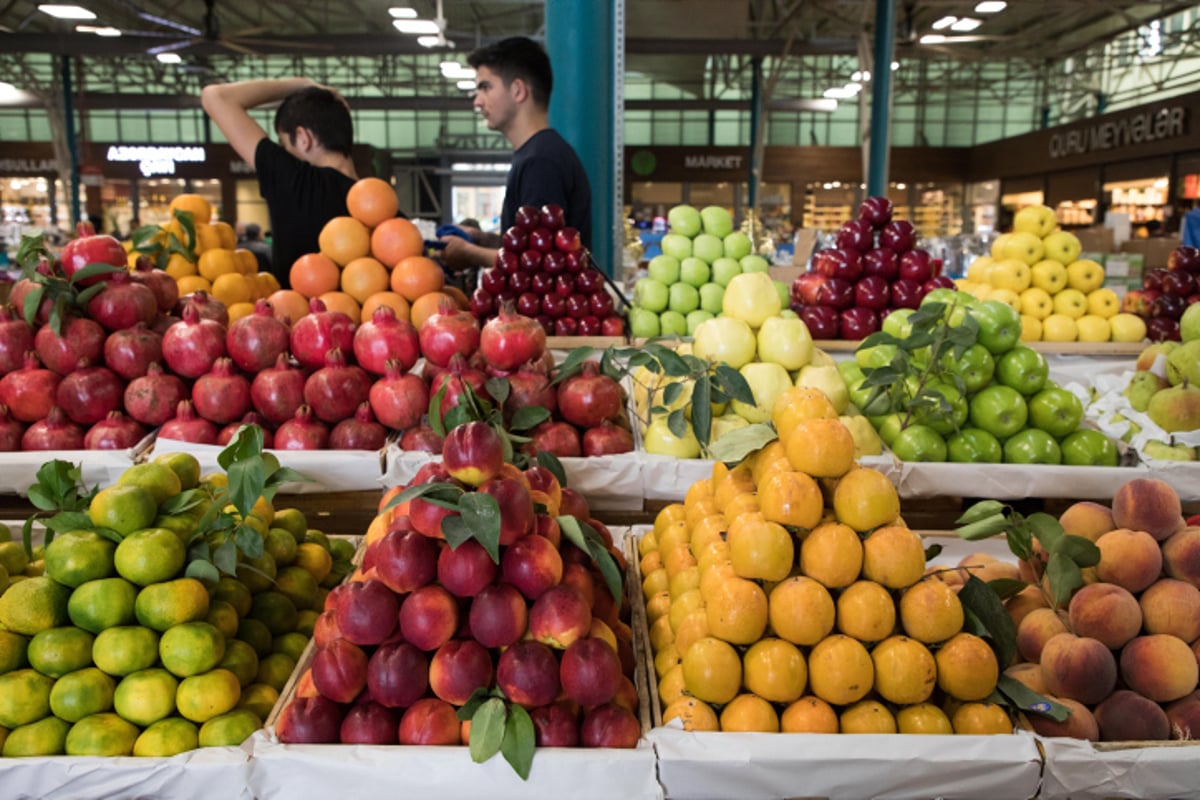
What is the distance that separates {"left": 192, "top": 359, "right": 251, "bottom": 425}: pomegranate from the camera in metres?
2.19

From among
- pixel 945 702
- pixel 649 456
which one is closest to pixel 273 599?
pixel 649 456

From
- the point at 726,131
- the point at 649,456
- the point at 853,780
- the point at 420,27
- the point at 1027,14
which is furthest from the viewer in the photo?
the point at 726,131

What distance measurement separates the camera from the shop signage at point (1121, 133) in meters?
14.1

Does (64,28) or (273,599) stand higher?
(64,28)

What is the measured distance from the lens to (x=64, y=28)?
18.0 meters

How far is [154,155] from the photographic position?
18812mm

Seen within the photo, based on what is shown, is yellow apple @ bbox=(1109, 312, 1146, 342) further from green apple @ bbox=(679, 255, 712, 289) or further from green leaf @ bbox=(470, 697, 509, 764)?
green leaf @ bbox=(470, 697, 509, 764)

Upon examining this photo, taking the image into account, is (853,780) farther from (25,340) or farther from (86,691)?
(25,340)

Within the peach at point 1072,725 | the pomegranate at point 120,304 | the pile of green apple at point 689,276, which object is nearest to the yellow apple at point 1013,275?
the pile of green apple at point 689,276

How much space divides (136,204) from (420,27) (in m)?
13.8

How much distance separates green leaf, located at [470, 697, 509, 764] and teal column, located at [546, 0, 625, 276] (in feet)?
12.8

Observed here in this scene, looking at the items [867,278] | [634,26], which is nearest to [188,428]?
[867,278]

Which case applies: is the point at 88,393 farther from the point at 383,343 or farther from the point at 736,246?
the point at 736,246

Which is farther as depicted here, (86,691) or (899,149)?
(899,149)
